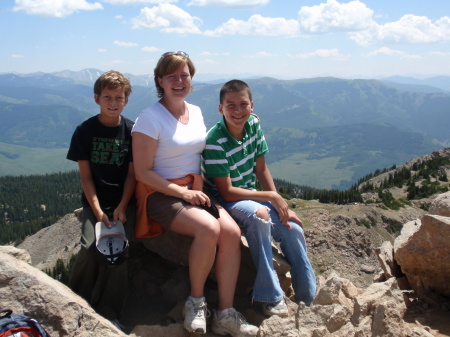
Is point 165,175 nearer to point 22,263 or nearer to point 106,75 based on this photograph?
point 106,75

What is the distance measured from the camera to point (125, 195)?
761 centimetres

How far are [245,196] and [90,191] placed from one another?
279 centimetres

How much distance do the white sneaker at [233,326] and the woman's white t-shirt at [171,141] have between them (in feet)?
8.25

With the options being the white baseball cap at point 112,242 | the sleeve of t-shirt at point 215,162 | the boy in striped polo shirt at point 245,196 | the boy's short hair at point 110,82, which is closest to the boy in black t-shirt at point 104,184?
the boy's short hair at point 110,82

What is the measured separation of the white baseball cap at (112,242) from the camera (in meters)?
6.80

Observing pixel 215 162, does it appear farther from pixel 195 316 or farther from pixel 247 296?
pixel 247 296

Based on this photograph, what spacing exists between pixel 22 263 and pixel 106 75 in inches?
138

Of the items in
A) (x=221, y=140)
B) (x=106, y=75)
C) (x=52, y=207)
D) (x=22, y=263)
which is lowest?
(x=52, y=207)

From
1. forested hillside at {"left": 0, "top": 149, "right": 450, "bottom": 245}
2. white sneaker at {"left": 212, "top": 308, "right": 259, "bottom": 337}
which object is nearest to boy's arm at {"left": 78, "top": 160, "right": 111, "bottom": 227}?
white sneaker at {"left": 212, "top": 308, "right": 259, "bottom": 337}

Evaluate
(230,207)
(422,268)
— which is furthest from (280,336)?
(422,268)

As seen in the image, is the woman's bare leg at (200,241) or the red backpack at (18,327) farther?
the woman's bare leg at (200,241)

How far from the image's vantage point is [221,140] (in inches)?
305

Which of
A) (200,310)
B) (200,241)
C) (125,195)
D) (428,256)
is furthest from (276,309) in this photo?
(125,195)

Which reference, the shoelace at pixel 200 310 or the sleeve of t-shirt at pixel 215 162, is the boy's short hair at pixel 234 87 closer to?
the sleeve of t-shirt at pixel 215 162
